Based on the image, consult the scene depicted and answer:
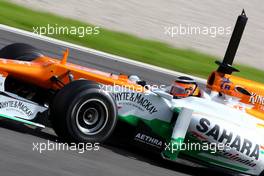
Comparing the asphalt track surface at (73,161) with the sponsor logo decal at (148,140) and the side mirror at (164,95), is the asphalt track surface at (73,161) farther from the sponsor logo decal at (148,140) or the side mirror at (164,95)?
the side mirror at (164,95)

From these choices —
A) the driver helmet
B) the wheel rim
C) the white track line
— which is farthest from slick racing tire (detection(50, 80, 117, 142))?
the white track line

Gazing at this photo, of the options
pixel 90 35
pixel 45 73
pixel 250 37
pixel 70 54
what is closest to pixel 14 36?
pixel 70 54

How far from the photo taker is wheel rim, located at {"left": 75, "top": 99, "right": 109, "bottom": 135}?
6570 millimetres

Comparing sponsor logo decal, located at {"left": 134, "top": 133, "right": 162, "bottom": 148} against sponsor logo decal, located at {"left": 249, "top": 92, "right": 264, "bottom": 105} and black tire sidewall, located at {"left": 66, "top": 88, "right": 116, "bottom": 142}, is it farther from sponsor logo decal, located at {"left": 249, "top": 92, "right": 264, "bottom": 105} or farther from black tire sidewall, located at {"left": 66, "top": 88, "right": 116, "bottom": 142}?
sponsor logo decal, located at {"left": 249, "top": 92, "right": 264, "bottom": 105}

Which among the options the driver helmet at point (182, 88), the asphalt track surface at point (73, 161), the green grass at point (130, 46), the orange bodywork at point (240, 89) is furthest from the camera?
the green grass at point (130, 46)

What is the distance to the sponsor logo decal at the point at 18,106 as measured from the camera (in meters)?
6.54

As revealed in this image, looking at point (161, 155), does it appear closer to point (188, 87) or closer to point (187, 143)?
point (187, 143)

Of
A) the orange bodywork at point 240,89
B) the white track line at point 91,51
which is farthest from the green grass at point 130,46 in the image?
the orange bodywork at point 240,89

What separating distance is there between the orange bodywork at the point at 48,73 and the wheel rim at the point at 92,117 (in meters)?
0.51

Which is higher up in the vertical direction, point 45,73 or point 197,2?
point 197,2

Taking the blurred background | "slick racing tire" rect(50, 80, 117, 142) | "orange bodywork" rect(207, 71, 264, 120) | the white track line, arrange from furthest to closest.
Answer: the blurred background → the white track line → "orange bodywork" rect(207, 71, 264, 120) → "slick racing tire" rect(50, 80, 117, 142)

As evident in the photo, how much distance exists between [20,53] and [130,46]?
581 cm

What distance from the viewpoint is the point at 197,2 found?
61.9ft

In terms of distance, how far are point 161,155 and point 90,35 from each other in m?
6.83
